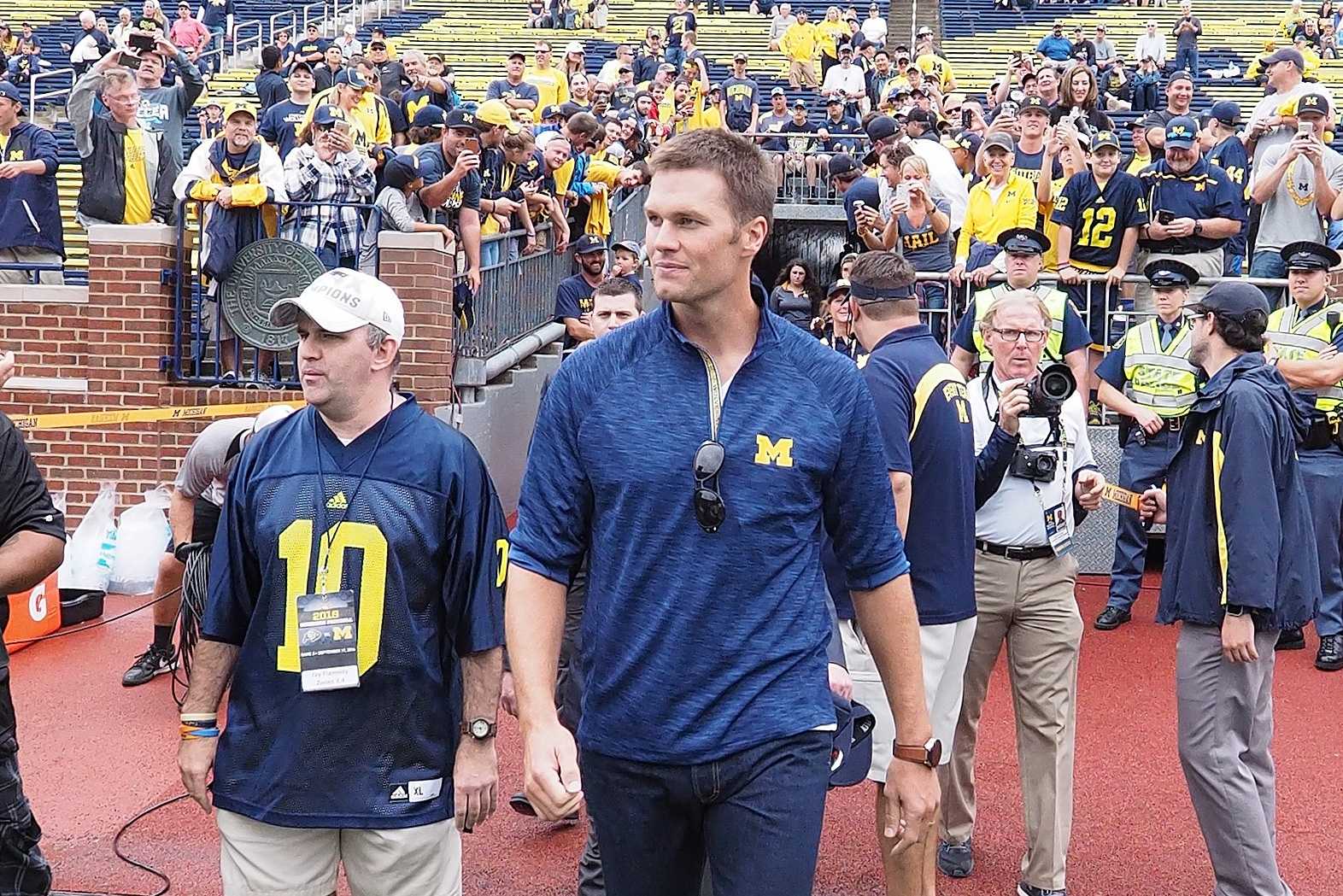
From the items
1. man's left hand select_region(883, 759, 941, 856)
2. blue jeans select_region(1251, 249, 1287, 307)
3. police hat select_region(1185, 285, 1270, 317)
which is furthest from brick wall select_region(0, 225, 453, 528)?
man's left hand select_region(883, 759, 941, 856)

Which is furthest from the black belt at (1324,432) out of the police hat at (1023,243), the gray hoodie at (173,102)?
the gray hoodie at (173,102)

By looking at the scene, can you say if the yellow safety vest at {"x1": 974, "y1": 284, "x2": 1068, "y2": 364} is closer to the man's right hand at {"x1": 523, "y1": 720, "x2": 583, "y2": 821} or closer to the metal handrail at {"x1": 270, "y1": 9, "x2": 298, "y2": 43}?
the man's right hand at {"x1": 523, "y1": 720, "x2": 583, "y2": 821}

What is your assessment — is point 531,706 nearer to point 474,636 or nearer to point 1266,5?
point 474,636

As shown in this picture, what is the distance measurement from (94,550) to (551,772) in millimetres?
6898

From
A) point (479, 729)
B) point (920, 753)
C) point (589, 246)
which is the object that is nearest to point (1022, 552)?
point (920, 753)

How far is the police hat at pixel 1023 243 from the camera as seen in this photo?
922cm

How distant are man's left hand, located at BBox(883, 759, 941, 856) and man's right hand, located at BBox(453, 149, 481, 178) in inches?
304

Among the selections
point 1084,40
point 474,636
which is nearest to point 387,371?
point 474,636

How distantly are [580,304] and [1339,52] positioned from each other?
964 inches

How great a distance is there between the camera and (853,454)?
3166mm

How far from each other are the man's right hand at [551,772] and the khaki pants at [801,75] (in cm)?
2427

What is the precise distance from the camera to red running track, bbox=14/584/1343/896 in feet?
18.1

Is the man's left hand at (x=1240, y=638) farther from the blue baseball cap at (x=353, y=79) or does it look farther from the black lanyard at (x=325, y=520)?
the blue baseball cap at (x=353, y=79)

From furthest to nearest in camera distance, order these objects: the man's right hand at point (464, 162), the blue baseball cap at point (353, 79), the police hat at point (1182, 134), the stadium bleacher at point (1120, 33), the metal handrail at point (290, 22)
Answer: the metal handrail at point (290, 22)
the stadium bleacher at point (1120, 33)
the blue baseball cap at point (353, 79)
the police hat at point (1182, 134)
the man's right hand at point (464, 162)
